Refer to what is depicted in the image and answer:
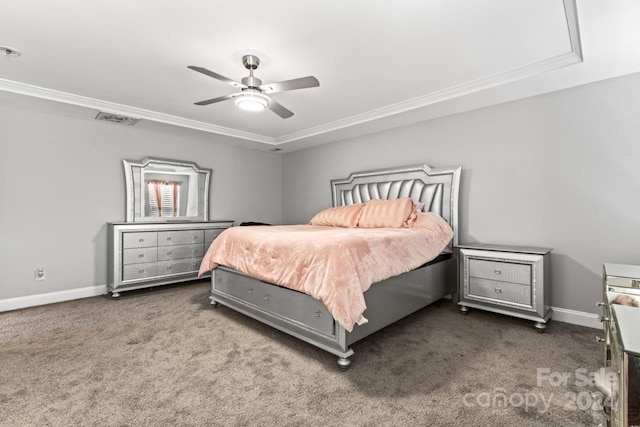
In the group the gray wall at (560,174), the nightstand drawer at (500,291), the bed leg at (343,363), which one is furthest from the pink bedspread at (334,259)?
the gray wall at (560,174)

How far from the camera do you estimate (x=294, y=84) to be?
2.41 meters

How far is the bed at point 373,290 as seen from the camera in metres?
2.20

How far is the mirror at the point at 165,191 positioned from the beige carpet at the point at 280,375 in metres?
1.80

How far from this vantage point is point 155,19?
2.10 m

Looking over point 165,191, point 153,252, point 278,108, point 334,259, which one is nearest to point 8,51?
point 278,108

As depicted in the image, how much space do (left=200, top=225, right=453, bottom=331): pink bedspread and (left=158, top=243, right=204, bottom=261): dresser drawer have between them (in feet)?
4.89

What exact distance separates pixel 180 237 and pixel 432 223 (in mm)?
3471

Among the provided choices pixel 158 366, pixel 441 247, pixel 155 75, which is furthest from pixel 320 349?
pixel 155 75

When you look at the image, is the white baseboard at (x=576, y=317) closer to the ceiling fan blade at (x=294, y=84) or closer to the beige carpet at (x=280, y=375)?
the beige carpet at (x=280, y=375)

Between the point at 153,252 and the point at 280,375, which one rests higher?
the point at 153,252

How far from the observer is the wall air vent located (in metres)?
3.78

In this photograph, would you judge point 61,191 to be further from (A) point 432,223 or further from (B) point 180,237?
(A) point 432,223

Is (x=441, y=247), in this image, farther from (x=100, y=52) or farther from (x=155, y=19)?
(x=100, y=52)

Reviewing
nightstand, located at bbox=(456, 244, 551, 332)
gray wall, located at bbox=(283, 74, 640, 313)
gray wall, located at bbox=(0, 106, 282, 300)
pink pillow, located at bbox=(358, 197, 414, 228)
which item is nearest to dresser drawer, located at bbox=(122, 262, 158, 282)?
gray wall, located at bbox=(0, 106, 282, 300)
